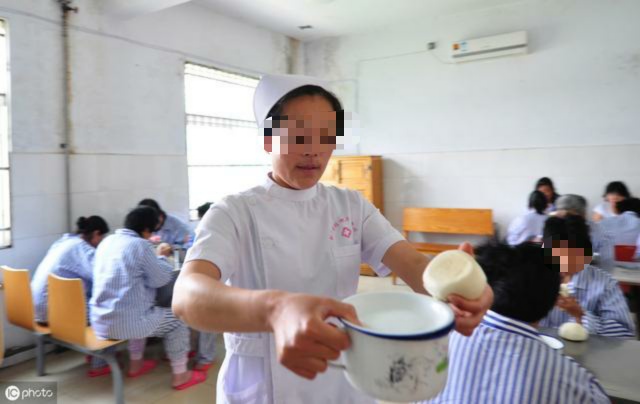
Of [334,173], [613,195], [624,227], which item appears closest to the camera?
[624,227]

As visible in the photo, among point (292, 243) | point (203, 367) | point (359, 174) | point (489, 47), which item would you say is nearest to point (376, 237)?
point (292, 243)

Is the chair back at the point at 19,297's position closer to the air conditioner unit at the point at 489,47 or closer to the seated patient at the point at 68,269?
the seated patient at the point at 68,269

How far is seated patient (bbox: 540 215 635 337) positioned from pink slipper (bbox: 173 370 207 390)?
2.16m

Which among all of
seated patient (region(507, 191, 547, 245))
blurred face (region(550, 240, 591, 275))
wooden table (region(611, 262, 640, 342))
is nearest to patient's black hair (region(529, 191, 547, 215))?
seated patient (region(507, 191, 547, 245))

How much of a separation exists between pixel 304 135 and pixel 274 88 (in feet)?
0.39

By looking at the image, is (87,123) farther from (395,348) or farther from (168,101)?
(395,348)

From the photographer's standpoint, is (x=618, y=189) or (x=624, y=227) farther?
(x=618, y=189)

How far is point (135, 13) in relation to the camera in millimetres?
3826

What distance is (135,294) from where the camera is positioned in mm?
2674

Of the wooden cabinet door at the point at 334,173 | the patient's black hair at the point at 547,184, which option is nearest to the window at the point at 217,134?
the wooden cabinet door at the point at 334,173

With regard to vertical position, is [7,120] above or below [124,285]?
above

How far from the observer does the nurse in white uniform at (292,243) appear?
0.83 m

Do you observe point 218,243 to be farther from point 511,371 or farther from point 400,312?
point 511,371

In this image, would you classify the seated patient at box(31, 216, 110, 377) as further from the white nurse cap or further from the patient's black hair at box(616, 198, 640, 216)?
the patient's black hair at box(616, 198, 640, 216)
